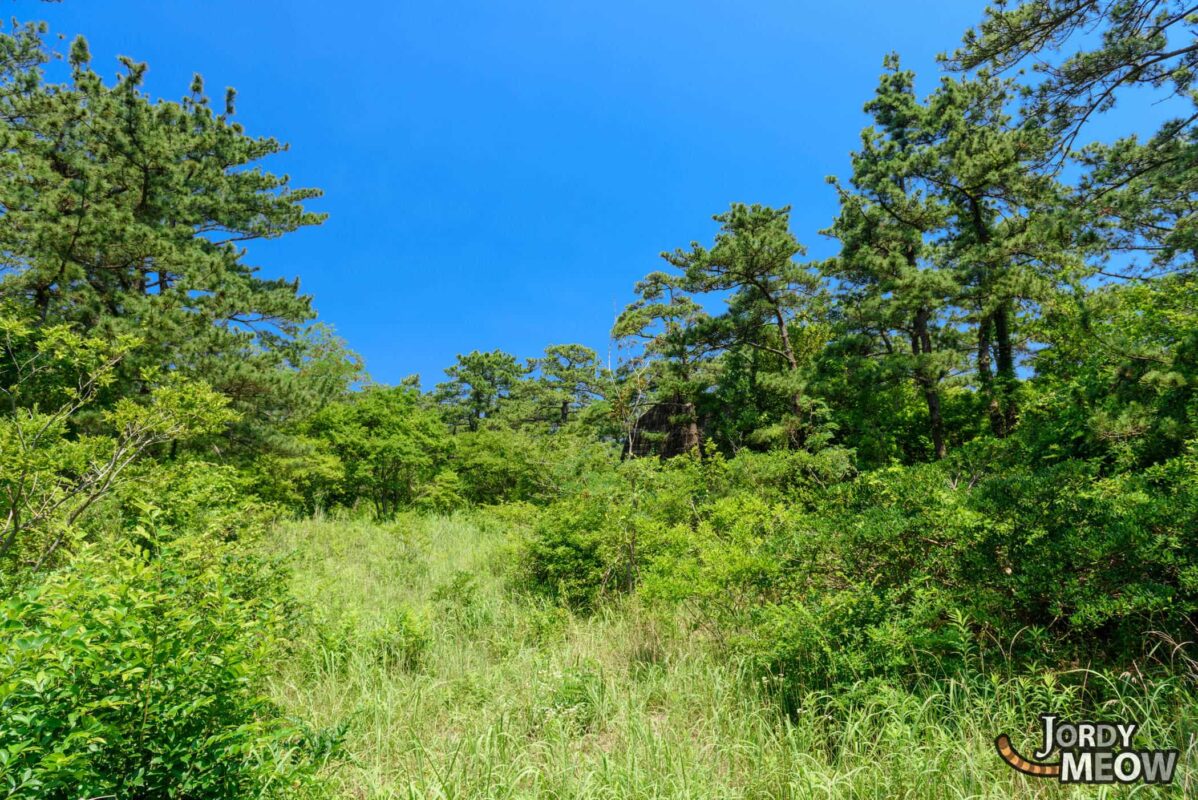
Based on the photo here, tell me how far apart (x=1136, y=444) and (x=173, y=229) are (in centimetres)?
1592

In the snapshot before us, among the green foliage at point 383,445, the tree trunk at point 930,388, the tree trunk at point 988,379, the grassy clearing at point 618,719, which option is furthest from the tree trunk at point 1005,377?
the green foliage at point 383,445

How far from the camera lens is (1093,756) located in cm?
224

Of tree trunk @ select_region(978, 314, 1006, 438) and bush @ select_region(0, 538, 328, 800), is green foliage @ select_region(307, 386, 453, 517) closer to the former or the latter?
bush @ select_region(0, 538, 328, 800)

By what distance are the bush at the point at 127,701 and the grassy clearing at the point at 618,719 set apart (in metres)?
0.57

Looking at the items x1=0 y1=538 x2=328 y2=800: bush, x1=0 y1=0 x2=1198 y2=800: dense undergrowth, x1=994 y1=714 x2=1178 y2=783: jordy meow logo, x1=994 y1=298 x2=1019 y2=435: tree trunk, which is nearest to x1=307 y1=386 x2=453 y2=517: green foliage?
x1=0 y1=0 x2=1198 y2=800: dense undergrowth

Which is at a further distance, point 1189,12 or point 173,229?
point 173,229

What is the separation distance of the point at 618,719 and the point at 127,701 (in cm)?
238

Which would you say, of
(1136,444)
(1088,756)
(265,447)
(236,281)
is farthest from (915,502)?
(236,281)

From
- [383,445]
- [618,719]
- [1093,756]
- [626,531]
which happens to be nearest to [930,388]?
[626,531]

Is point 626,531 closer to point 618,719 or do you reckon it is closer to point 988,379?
point 618,719

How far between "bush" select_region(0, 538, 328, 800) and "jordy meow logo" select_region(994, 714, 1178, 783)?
10.1ft

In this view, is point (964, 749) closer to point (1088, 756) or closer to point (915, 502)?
point (1088, 756)

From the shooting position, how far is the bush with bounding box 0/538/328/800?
147cm

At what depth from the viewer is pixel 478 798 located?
229 cm
